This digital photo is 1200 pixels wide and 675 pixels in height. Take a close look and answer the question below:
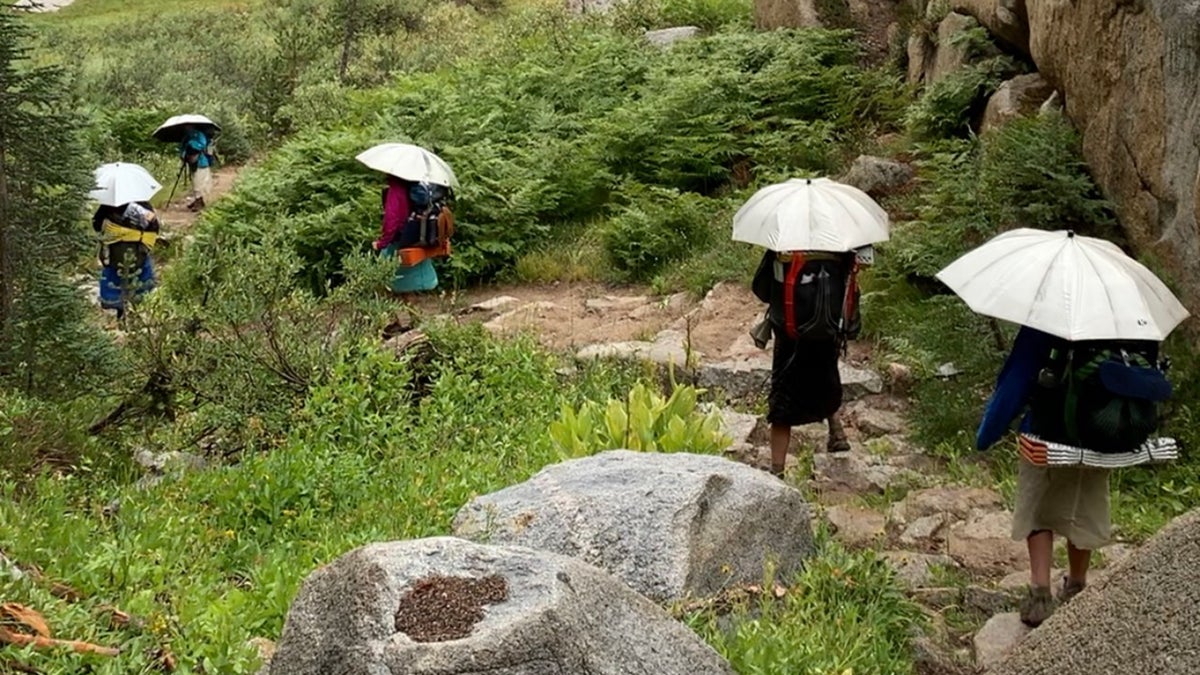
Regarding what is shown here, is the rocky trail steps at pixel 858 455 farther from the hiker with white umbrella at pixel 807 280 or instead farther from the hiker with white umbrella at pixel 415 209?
the hiker with white umbrella at pixel 415 209

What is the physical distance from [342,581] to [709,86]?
502 inches

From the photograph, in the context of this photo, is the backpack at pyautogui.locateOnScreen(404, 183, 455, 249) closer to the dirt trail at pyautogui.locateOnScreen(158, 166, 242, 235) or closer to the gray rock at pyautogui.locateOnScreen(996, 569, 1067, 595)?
the gray rock at pyautogui.locateOnScreen(996, 569, 1067, 595)

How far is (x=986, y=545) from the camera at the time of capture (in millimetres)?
6223

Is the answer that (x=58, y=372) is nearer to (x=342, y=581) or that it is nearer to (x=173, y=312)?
(x=173, y=312)

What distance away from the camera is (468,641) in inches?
122

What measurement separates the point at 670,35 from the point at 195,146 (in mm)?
8109

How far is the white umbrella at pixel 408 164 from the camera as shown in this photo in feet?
35.1

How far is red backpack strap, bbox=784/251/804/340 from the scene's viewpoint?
696cm

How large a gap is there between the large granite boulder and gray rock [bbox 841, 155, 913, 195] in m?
9.46

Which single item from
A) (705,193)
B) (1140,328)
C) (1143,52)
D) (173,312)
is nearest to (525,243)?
(705,193)

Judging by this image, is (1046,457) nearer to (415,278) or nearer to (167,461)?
(167,461)

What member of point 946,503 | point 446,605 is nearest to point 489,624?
point 446,605

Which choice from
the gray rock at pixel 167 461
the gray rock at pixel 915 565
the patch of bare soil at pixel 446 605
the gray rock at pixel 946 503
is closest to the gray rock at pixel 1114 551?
the gray rock at pixel 915 565

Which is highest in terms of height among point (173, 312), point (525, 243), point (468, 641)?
point (468, 641)
